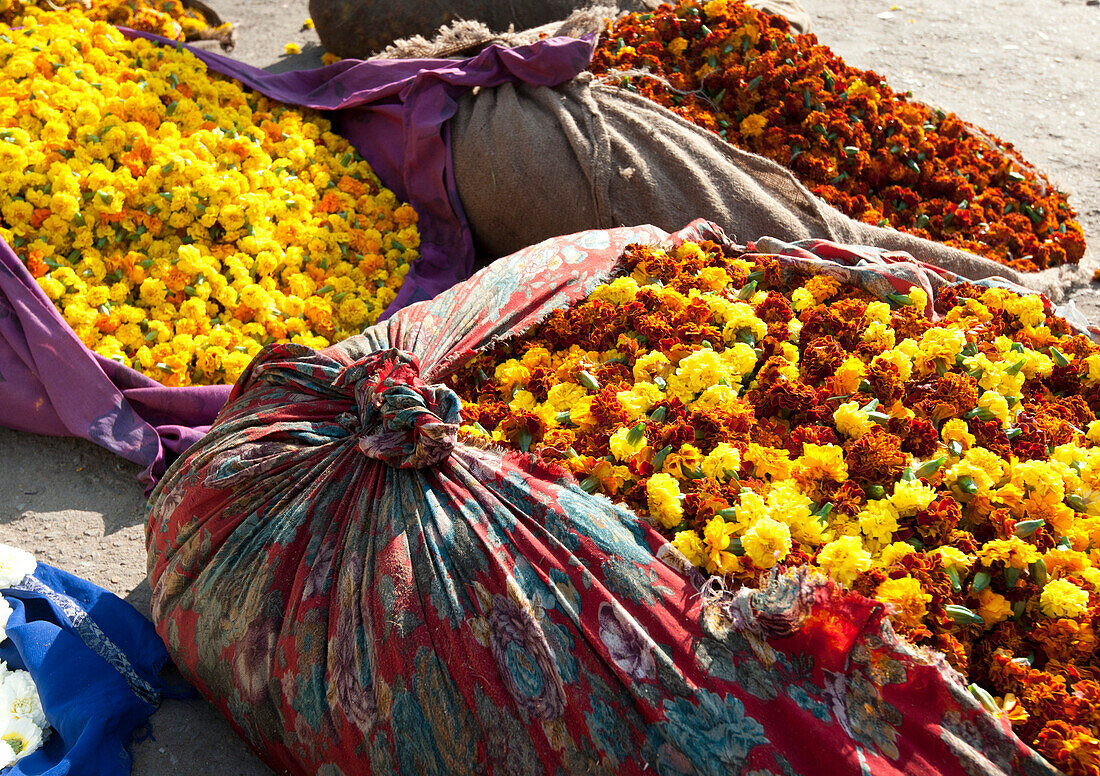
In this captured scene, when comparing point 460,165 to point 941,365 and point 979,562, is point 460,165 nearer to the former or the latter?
point 941,365

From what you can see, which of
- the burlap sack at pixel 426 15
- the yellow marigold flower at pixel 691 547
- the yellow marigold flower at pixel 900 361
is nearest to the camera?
the yellow marigold flower at pixel 691 547

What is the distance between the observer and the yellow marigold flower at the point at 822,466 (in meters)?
1.83

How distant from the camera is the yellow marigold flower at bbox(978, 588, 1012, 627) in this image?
163 cm

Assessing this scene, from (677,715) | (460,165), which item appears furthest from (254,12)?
(677,715)

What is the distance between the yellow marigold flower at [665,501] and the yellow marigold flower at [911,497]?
1.40 feet

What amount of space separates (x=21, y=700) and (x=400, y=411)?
110cm

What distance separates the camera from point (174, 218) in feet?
10.2

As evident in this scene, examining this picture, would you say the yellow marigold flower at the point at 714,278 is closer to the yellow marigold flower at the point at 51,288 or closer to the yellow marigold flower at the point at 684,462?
the yellow marigold flower at the point at 684,462

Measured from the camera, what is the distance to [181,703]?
85.4 inches

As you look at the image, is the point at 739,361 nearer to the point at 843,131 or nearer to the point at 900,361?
the point at 900,361

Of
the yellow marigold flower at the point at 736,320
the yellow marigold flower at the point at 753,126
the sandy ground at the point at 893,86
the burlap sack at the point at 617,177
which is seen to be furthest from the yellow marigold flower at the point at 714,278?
the sandy ground at the point at 893,86

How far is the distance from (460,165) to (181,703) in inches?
82.2

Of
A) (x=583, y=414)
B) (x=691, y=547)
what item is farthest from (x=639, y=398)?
(x=691, y=547)

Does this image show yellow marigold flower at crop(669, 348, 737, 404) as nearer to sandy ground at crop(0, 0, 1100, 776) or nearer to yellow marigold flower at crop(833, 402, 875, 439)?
yellow marigold flower at crop(833, 402, 875, 439)
